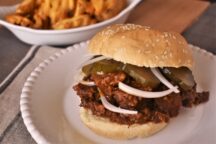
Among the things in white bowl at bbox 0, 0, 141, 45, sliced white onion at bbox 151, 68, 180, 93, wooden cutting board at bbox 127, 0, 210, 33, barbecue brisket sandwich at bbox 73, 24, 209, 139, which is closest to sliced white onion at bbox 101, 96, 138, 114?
barbecue brisket sandwich at bbox 73, 24, 209, 139

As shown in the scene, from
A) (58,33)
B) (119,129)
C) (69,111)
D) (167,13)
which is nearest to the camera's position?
(119,129)

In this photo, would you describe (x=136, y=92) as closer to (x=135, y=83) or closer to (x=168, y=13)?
(x=135, y=83)

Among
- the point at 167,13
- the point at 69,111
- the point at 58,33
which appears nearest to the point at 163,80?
the point at 69,111

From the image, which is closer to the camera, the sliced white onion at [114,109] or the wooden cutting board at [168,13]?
the sliced white onion at [114,109]

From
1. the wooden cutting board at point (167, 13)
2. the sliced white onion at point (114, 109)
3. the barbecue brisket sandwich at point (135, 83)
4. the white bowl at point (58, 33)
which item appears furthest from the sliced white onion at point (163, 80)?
the wooden cutting board at point (167, 13)

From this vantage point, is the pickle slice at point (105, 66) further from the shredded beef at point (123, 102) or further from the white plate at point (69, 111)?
the white plate at point (69, 111)

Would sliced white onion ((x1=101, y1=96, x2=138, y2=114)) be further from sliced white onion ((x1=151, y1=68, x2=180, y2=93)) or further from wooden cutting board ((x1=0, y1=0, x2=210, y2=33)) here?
wooden cutting board ((x1=0, y1=0, x2=210, y2=33))

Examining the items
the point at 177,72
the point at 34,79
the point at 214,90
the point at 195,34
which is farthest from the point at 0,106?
the point at 195,34
